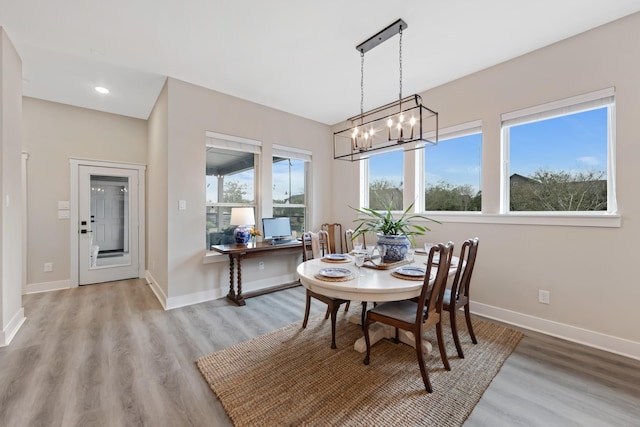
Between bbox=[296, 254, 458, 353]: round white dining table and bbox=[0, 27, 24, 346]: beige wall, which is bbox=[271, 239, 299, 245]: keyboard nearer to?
bbox=[296, 254, 458, 353]: round white dining table

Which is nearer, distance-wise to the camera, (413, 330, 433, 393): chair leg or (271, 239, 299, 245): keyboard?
(413, 330, 433, 393): chair leg

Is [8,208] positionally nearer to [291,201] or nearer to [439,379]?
[291,201]

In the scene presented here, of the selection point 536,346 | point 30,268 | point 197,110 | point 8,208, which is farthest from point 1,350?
point 536,346

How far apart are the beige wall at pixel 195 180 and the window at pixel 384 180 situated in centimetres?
169

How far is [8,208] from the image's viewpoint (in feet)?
8.00

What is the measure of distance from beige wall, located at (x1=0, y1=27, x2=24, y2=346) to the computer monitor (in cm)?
254

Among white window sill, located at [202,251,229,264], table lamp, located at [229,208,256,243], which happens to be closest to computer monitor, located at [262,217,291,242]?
table lamp, located at [229,208,256,243]

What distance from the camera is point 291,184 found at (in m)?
4.63

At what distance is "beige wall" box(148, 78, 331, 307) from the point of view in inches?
128

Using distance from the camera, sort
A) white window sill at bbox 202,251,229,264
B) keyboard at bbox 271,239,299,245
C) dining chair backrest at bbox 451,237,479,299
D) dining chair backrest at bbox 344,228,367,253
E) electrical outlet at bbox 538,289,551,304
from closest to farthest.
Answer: dining chair backrest at bbox 451,237,479,299 → electrical outlet at bbox 538,289,551,304 → dining chair backrest at bbox 344,228,367,253 → white window sill at bbox 202,251,229,264 → keyboard at bbox 271,239,299,245

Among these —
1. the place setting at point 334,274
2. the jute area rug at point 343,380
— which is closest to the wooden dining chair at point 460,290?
the jute area rug at point 343,380

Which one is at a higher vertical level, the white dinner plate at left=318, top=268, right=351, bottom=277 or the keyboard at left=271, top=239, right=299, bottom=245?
the keyboard at left=271, top=239, right=299, bottom=245

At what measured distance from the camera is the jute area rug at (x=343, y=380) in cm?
157

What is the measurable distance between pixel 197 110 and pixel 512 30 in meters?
3.46
